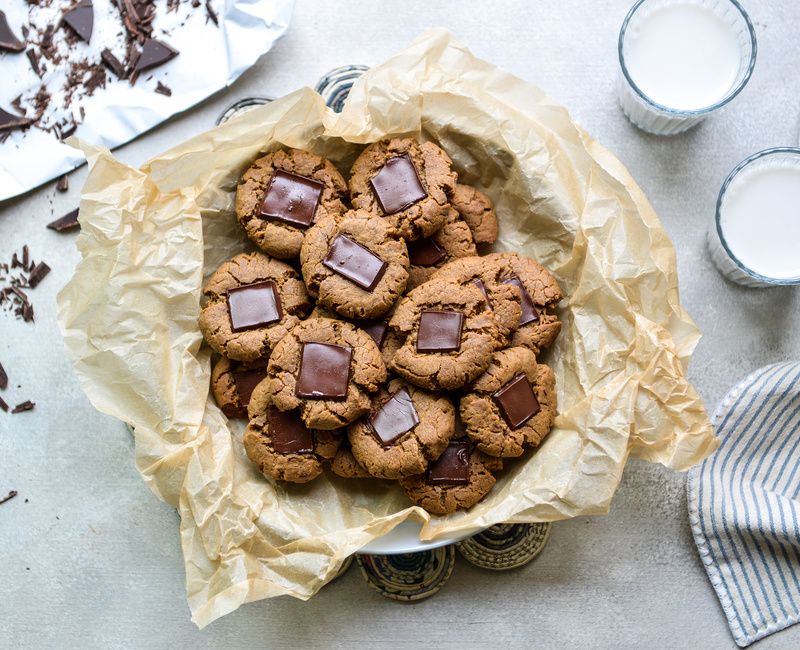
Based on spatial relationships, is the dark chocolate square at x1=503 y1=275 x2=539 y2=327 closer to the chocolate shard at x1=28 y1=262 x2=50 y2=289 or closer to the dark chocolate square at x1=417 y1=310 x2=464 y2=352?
the dark chocolate square at x1=417 y1=310 x2=464 y2=352

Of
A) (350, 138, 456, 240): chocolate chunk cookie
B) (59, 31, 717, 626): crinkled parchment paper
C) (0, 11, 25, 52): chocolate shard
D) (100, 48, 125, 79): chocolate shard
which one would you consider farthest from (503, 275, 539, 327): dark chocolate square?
(0, 11, 25, 52): chocolate shard

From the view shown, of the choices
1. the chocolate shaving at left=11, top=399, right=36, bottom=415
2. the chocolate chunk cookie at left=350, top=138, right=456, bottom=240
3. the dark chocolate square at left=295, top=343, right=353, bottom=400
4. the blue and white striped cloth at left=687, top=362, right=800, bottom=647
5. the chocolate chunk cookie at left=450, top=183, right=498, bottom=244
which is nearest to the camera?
the dark chocolate square at left=295, top=343, right=353, bottom=400

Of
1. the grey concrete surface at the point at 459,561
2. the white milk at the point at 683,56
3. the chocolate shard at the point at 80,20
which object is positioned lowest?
the grey concrete surface at the point at 459,561

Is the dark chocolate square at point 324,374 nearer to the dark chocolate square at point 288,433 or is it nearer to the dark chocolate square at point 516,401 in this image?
the dark chocolate square at point 288,433

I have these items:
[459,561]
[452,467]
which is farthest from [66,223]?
[459,561]

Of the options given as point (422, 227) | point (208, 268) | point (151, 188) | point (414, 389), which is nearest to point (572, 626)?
point (414, 389)

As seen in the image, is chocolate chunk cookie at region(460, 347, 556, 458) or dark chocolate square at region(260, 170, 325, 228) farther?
dark chocolate square at region(260, 170, 325, 228)

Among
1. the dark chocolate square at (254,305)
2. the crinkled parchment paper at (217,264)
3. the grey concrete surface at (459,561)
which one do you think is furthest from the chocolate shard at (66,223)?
the dark chocolate square at (254,305)
